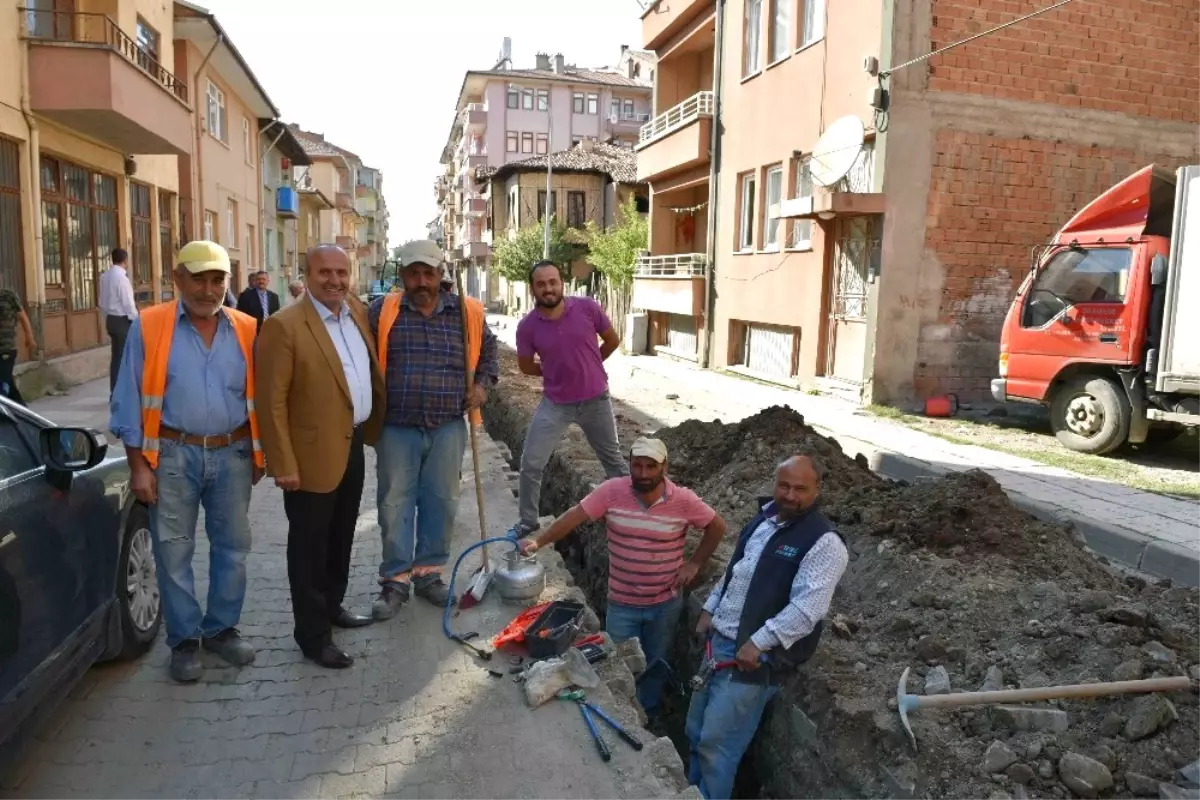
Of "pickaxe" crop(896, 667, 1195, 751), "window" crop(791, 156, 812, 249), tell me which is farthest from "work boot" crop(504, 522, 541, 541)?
"window" crop(791, 156, 812, 249)

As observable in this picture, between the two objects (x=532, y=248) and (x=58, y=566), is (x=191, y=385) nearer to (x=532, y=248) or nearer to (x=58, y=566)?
(x=58, y=566)

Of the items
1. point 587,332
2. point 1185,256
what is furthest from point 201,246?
point 1185,256

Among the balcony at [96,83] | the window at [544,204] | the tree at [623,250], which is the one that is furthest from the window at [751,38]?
the window at [544,204]

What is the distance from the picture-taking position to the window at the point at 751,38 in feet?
54.5

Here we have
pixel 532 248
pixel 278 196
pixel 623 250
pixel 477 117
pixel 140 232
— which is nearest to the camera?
pixel 140 232

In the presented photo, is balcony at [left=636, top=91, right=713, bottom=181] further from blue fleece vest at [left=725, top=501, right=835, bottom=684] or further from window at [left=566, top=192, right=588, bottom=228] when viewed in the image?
window at [left=566, top=192, right=588, bottom=228]

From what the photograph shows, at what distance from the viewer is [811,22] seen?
14602 mm

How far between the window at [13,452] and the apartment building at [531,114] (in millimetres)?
55535

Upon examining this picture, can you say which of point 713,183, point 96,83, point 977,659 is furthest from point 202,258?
point 713,183

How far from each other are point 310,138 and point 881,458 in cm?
7269

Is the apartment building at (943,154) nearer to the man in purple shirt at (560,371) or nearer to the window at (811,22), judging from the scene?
the window at (811,22)

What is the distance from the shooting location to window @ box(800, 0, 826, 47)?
14.0 m

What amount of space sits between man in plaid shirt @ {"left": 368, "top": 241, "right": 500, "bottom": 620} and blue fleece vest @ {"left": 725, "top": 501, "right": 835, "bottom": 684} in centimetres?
169

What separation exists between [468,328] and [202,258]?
134 cm
